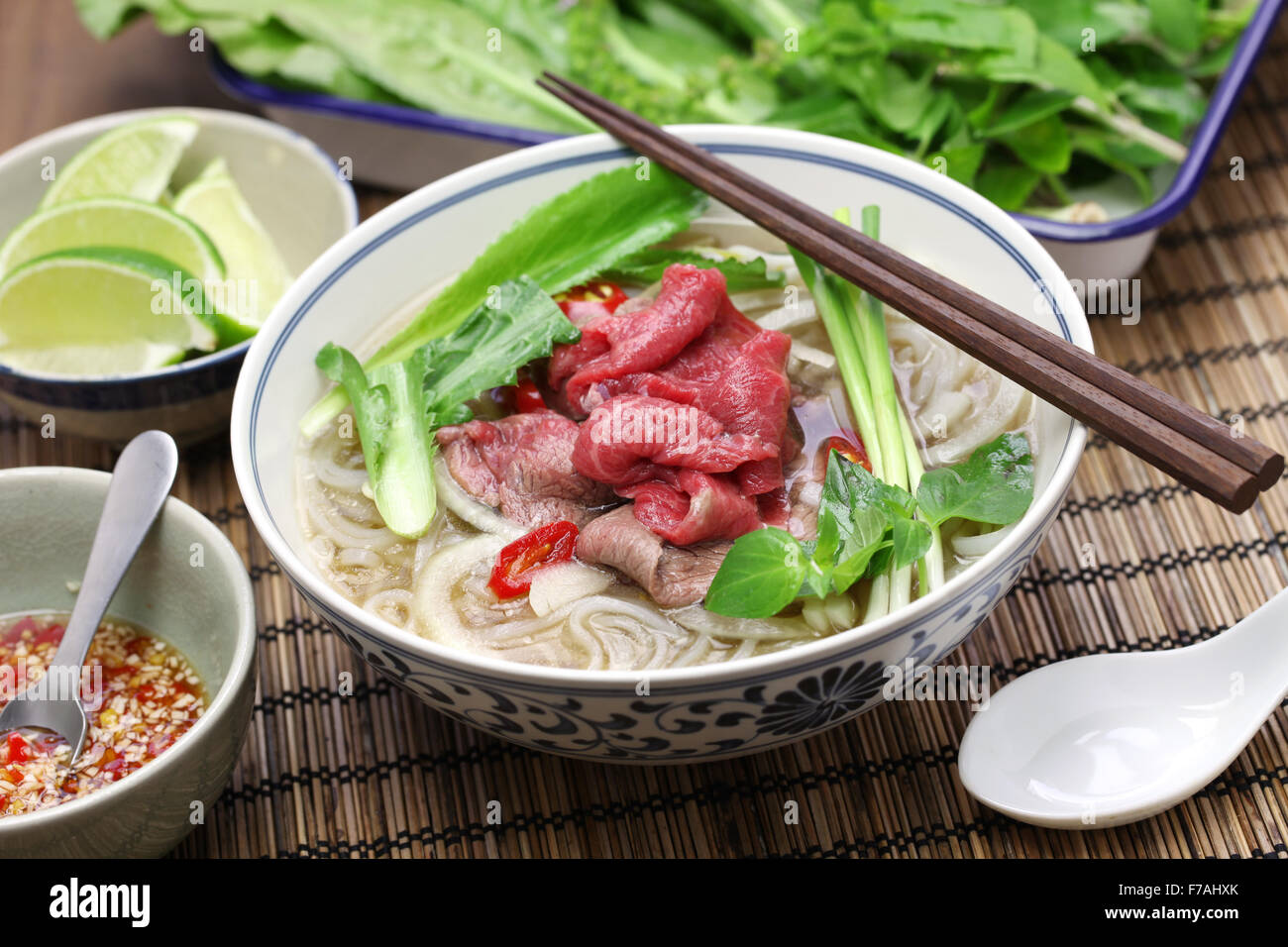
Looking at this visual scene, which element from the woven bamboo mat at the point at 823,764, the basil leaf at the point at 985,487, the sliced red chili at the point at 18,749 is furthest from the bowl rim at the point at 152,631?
the basil leaf at the point at 985,487

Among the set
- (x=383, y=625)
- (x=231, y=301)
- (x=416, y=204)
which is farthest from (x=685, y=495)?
(x=231, y=301)

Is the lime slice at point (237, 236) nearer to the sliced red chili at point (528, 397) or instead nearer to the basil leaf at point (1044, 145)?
the sliced red chili at point (528, 397)

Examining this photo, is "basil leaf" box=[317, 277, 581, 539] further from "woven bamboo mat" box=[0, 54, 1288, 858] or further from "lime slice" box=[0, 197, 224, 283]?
"lime slice" box=[0, 197, 224, 283]

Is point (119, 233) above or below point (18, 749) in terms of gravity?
above

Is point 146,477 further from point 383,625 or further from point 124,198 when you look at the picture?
point 124,198

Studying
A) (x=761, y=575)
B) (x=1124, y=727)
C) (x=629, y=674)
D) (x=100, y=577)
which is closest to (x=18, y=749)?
(x=100, y=577)

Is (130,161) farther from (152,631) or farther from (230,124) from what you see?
(152,631)
